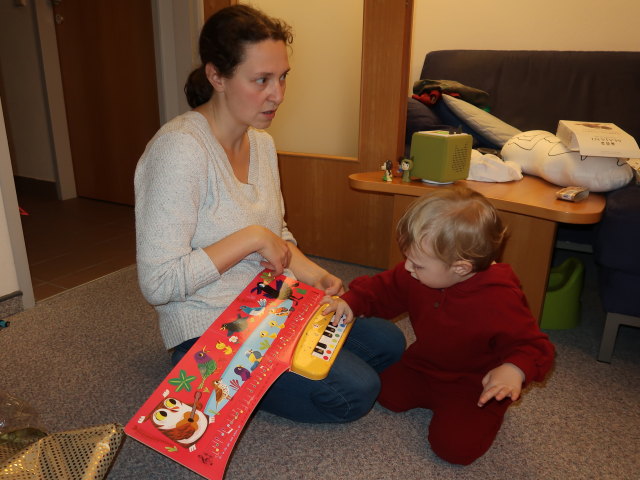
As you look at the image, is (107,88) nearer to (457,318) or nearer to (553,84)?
(553,84)

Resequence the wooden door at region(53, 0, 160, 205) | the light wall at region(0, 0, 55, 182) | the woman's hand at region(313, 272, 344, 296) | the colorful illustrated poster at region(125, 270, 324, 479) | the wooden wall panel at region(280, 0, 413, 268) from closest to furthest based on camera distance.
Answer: the colorful illustrated poster at region(125, 270, 324, 479)
the woman's hand at region(313, 272, 344, 296)
the wooden wall panel at region(280, 0, 413, 268)
the wooden door at region(53, 0, 160, 205)
the light wall at region(0, 0, 55, 182)

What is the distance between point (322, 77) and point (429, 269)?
4.26 feet

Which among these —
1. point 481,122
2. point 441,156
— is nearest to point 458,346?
point 441,156

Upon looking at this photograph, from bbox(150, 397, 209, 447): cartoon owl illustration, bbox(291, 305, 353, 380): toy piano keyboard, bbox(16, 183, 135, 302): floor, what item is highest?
bbox(291, 305, 353, 380): toy piano keyboard

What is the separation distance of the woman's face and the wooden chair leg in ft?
3.59

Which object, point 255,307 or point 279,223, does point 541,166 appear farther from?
point 255,307

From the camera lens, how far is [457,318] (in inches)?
41.8

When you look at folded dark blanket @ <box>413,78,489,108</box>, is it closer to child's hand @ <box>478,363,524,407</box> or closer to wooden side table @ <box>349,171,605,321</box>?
wooden side table @ <box>349,171,605,321</box>

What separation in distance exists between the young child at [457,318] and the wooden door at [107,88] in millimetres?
2057

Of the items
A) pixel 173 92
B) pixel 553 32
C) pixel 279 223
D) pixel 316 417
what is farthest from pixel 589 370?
pixel 173 92

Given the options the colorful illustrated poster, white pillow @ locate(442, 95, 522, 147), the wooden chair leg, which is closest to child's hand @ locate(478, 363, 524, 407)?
the colorful illustrated poster

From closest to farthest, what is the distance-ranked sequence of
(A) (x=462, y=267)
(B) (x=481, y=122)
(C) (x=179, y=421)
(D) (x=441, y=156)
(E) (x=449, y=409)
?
(C) (x=179, y=421)
(A) (x=462, y=267)
(E) (x=449, y=409)
(D) (x=441, y=156)
(B) (x=481, y=122)

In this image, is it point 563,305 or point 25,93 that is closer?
point 563,305

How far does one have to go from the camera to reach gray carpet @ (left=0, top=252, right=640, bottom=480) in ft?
3.47
